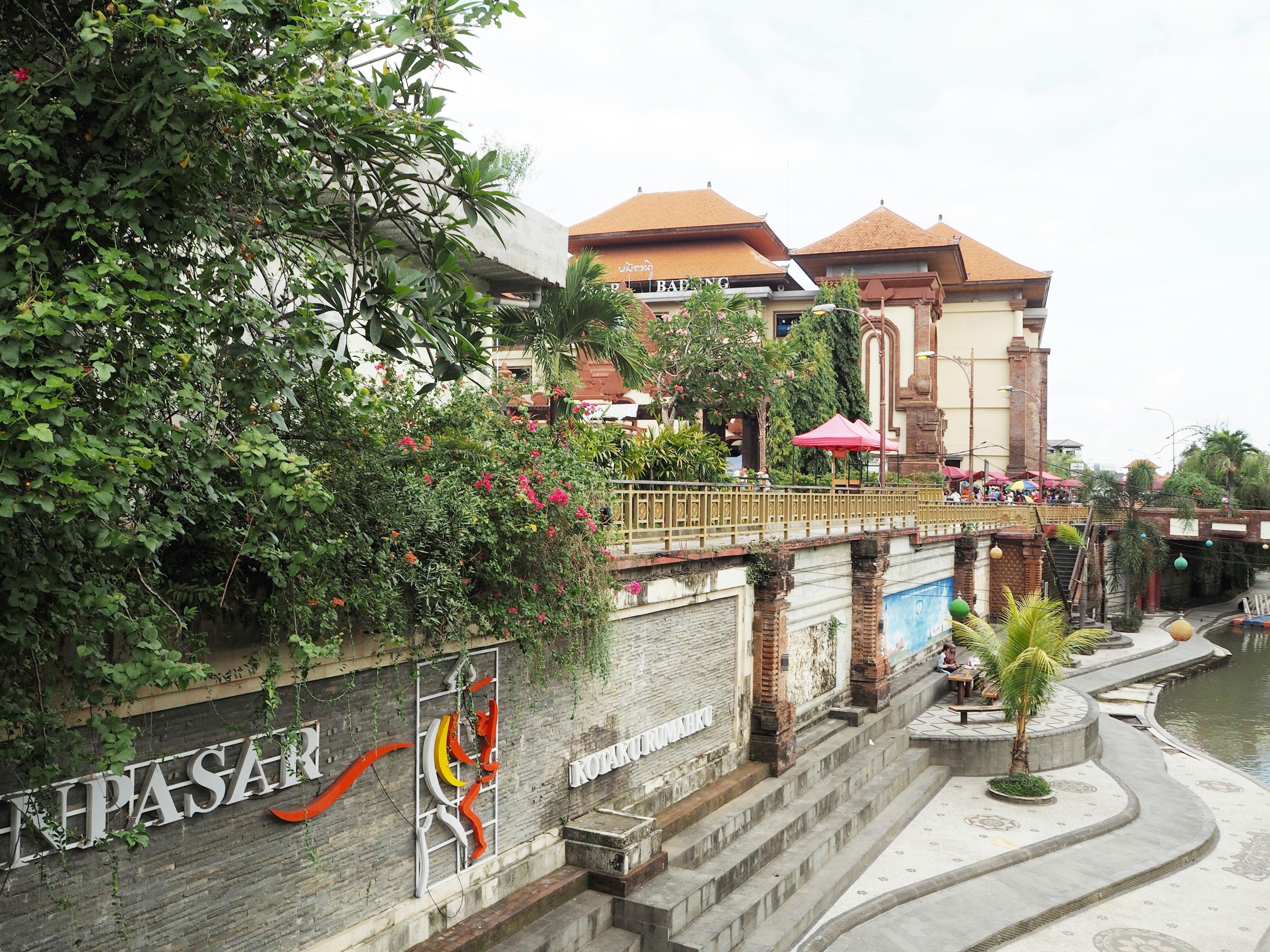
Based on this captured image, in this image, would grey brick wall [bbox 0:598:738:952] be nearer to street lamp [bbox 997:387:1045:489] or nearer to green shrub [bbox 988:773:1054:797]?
green shrub [bbox 988:773:1054:797]

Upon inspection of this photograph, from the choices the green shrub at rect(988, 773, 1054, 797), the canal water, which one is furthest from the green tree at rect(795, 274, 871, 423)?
the green shrub at rect(988, 773, 1054, 797)

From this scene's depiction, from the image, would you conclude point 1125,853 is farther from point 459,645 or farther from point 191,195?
point 191,195

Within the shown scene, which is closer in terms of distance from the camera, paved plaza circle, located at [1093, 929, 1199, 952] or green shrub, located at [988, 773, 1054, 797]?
paved plaza circle, located at [1093, 929, 1199, 952]

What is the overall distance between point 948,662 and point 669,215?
30807 mm

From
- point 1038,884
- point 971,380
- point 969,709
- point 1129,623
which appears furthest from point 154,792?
point 1129,623

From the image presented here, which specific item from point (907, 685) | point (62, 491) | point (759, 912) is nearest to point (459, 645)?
point (62, 491)

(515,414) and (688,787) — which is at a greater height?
(515,414)

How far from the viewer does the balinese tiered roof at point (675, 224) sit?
46.4 metres

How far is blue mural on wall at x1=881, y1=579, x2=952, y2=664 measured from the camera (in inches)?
848

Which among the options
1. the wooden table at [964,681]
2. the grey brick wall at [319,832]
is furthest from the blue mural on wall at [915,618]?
the grey brick wall at [319,832]

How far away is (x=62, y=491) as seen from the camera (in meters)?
4.08

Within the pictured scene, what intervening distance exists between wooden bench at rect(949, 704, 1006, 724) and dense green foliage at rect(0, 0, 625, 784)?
16.5 meters

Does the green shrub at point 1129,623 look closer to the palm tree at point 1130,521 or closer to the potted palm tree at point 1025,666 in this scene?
the palm tree at point 1130,521

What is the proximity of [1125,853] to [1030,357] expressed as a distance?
46178mm
